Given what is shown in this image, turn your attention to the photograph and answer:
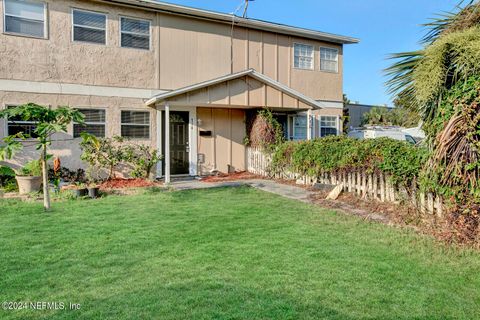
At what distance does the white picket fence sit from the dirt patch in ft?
15.4

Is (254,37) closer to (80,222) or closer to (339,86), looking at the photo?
(339,86)

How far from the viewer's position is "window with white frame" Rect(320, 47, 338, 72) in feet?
52.7

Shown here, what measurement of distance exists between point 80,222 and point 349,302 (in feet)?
16.8

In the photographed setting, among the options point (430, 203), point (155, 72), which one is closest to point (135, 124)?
point (155, 72)

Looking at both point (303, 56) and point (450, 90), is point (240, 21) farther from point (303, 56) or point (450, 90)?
point (450, 90)

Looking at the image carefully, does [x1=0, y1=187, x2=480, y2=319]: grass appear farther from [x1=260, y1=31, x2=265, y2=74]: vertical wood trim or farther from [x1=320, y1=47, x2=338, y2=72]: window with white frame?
[x1=320, y1=47, x2=338, y2=72]: window with white frame

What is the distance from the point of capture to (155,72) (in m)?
12.3

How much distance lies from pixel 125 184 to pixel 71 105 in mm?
3221

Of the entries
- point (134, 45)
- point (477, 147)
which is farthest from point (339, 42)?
point (477, 147)

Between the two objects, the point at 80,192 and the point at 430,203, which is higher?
the point at 430,203

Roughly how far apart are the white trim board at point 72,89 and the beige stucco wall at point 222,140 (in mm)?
2313

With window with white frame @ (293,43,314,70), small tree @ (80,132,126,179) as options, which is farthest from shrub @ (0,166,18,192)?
window with white frame @ (293,43,314,70)

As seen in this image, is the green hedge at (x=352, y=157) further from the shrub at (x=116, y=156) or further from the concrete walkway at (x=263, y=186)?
the shrub at (x=116, y=156)

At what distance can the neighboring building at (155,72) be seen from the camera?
10523 mm
